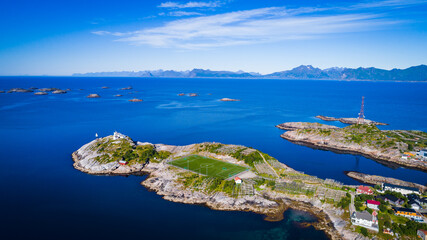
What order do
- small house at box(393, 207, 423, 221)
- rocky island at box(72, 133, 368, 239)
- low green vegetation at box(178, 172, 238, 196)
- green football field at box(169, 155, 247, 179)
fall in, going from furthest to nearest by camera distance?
green football field at box(169, 155, 247, 179) < low green vegetation at box(178, 172, 238, 196) < rocky island at box(72, 133, 368, 239) < small house at box(393, 207, 423, 221)

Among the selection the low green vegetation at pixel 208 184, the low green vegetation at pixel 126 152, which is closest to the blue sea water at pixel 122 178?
the low green vegetation at pixel 208 184

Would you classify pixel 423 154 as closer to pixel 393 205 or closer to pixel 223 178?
pixel 393 205

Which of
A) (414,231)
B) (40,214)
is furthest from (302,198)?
(40,214)

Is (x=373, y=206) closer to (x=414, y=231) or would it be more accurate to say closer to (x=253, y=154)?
(x=414, y=231)

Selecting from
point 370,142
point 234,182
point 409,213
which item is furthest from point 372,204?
point 370,142

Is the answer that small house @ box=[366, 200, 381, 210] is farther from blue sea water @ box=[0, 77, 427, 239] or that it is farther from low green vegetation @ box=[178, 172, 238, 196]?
low green vegetation @ box=[178, 172, 238, 196]

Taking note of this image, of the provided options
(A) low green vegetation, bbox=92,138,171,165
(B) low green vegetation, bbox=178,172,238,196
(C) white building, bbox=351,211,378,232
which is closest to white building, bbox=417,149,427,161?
(C) white building, bbox=351,211,378,232
